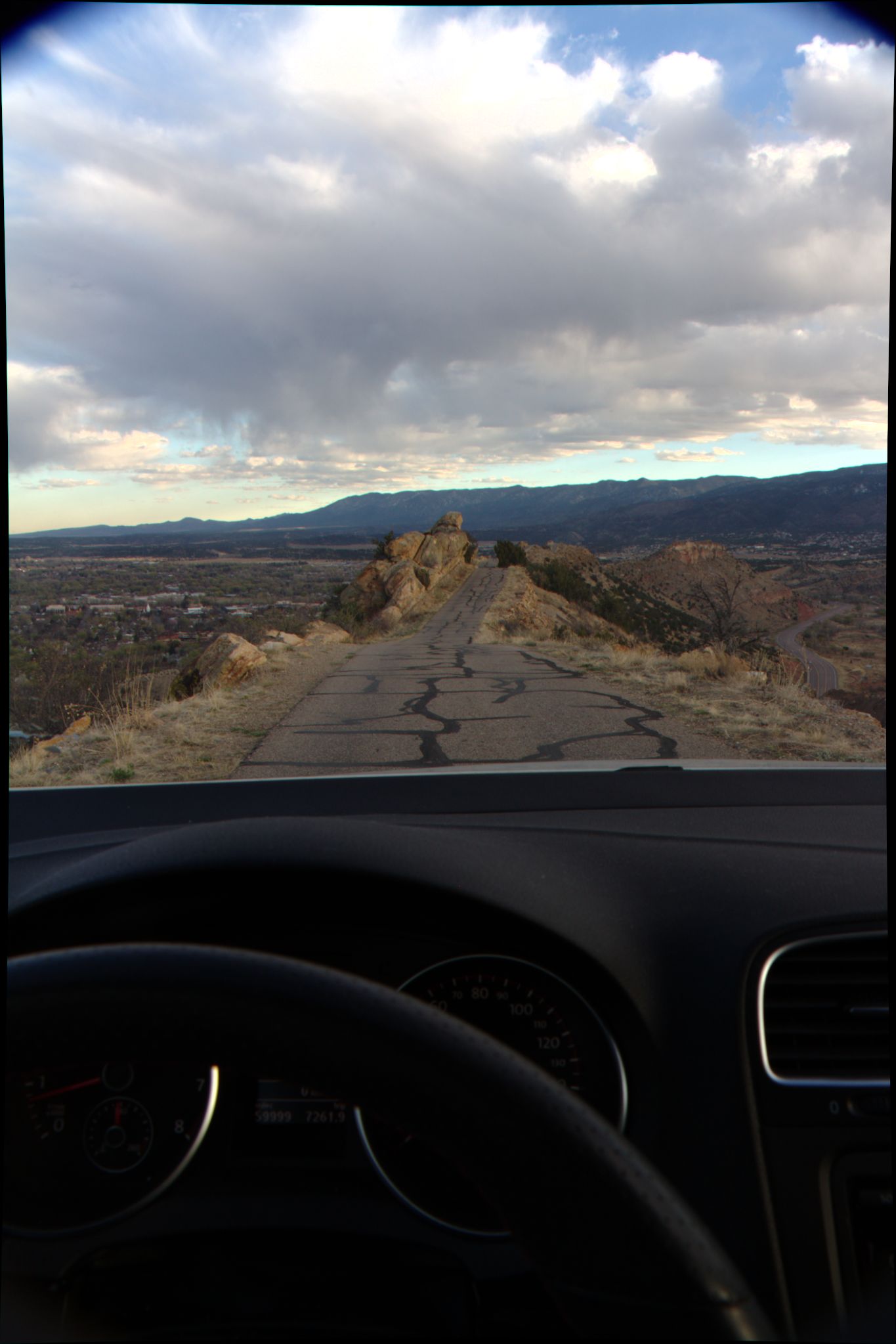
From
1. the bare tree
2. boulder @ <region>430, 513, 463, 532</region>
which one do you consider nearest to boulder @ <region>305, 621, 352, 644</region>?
boulder @ <region>430, 513, 463, 532</region>

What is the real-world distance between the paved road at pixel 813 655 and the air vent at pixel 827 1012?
1143 mm

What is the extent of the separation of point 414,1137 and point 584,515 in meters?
4.12

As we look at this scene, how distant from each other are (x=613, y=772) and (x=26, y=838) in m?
1.94

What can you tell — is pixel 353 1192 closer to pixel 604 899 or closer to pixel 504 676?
pixel 604 899

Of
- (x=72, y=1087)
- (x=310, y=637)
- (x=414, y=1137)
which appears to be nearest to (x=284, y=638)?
(x=310, y=637)

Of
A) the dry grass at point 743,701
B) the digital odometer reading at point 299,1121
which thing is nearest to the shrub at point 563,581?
the dry grass at point 743,701

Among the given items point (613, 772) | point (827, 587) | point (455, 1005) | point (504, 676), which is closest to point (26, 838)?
point (455, 1005)

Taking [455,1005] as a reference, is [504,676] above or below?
above

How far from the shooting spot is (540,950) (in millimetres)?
2268

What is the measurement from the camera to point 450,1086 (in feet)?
3.82

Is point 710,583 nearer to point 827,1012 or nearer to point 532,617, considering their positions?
point 532,617

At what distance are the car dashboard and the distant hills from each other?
2.57 metres

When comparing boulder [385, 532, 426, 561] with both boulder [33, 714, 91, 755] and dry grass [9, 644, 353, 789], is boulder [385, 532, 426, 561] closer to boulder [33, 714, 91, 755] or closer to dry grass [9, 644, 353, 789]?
dry grass [9, 644, 353, 789]

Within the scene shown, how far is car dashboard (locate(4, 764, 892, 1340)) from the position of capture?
2.01 metres
